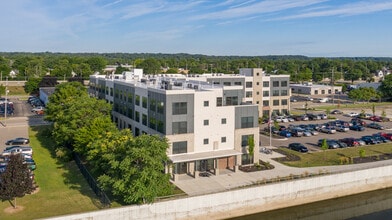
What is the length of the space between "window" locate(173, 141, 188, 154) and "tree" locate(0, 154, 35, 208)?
16.5 metres

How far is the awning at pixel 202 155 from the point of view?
142 feet

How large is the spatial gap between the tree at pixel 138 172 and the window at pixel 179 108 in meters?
9.61

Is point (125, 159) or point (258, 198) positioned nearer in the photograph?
point (125, 159)

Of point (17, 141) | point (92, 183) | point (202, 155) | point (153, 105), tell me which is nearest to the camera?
point (92, 183)

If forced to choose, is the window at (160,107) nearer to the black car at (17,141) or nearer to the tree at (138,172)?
the tree at (138,172)

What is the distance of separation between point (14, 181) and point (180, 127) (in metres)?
19.0

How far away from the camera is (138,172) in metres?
33.3

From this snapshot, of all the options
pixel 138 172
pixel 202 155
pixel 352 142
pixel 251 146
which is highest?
pixel 138 172

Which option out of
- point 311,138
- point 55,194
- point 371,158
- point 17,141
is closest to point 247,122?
point 371,158

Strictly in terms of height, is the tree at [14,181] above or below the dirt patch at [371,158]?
above

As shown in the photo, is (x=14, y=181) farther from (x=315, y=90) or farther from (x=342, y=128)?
(x=315, y=90)

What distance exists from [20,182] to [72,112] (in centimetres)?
1980

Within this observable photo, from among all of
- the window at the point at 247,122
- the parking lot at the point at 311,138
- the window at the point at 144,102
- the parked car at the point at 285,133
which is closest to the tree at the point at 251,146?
the window at the point at 247,122

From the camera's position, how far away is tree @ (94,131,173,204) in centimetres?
3303
